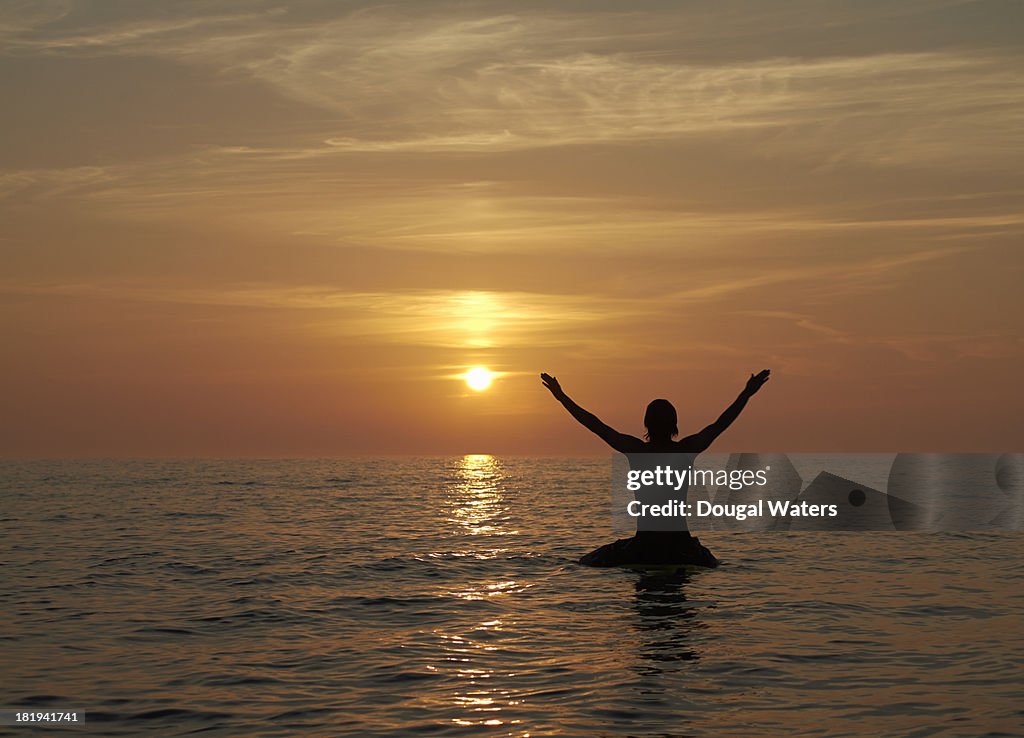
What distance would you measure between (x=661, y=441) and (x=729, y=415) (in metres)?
1.25

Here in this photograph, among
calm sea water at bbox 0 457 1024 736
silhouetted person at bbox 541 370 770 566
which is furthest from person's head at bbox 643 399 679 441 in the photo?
calm sea water at bbox 0 457 1024 736

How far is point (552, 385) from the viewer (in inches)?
675

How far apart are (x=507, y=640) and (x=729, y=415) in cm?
500

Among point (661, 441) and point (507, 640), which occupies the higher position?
point (661, 441)

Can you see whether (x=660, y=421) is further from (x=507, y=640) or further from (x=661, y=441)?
(x=507, y=640)

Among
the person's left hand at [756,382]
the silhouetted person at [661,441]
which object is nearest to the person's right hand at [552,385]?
the silhouetted person at [661,441]

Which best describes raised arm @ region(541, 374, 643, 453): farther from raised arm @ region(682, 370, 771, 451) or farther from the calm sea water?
the calm sea water

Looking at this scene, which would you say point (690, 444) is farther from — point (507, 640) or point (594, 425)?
point (507, 640)

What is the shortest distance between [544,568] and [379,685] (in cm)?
1038

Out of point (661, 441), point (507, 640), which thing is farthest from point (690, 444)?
point (507, 640)

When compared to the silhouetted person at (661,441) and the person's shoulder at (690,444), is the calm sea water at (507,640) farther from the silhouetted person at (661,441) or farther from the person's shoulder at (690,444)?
the person's shoulder at (690,444)

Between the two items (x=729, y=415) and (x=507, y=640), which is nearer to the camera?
(x=507, y=640)

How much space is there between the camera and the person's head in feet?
55.4

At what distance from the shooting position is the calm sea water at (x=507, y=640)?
1022 cm
